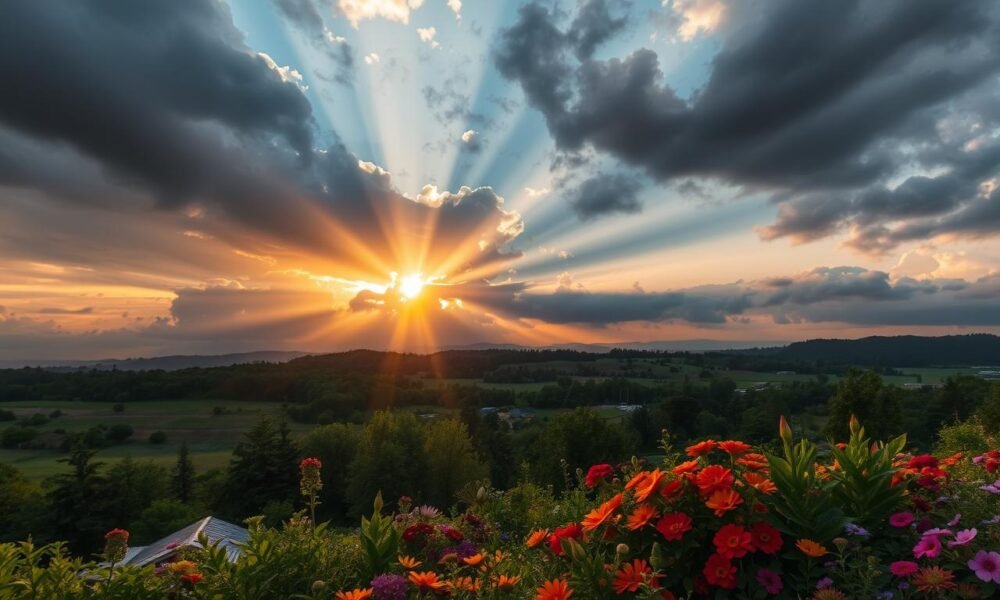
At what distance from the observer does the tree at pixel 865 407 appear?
2608 centimetres

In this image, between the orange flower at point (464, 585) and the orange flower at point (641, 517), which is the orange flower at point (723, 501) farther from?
the orange flower at point (464, 585)

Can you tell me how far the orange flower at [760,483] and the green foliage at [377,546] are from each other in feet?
7.07

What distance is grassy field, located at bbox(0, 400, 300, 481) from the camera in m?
57.3

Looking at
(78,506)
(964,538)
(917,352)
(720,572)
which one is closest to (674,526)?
(720,572)

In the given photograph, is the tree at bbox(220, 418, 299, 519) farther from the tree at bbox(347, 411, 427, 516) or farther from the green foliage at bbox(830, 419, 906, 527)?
the green foliage at bbox(830, 419, 906, 527)

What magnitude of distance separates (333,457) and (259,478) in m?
6.29

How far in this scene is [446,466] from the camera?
37125 millimetres

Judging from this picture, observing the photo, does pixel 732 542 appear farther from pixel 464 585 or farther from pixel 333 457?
pixel 333 457

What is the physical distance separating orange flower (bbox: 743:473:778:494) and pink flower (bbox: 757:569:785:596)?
0.40m

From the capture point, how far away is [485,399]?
85000mm

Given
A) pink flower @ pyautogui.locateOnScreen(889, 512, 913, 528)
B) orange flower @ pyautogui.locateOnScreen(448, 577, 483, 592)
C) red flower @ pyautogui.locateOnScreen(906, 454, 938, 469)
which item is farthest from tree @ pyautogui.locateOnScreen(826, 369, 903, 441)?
orange flower @ pyautogui.locateOnScreen(448, 577, 483, 592)

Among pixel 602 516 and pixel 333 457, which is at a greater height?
pixel 602 516

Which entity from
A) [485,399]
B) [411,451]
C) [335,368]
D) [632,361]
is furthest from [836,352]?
[411,451]

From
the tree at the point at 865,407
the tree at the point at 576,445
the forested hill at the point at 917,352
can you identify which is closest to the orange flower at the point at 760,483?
the tree at the point at 576,445
